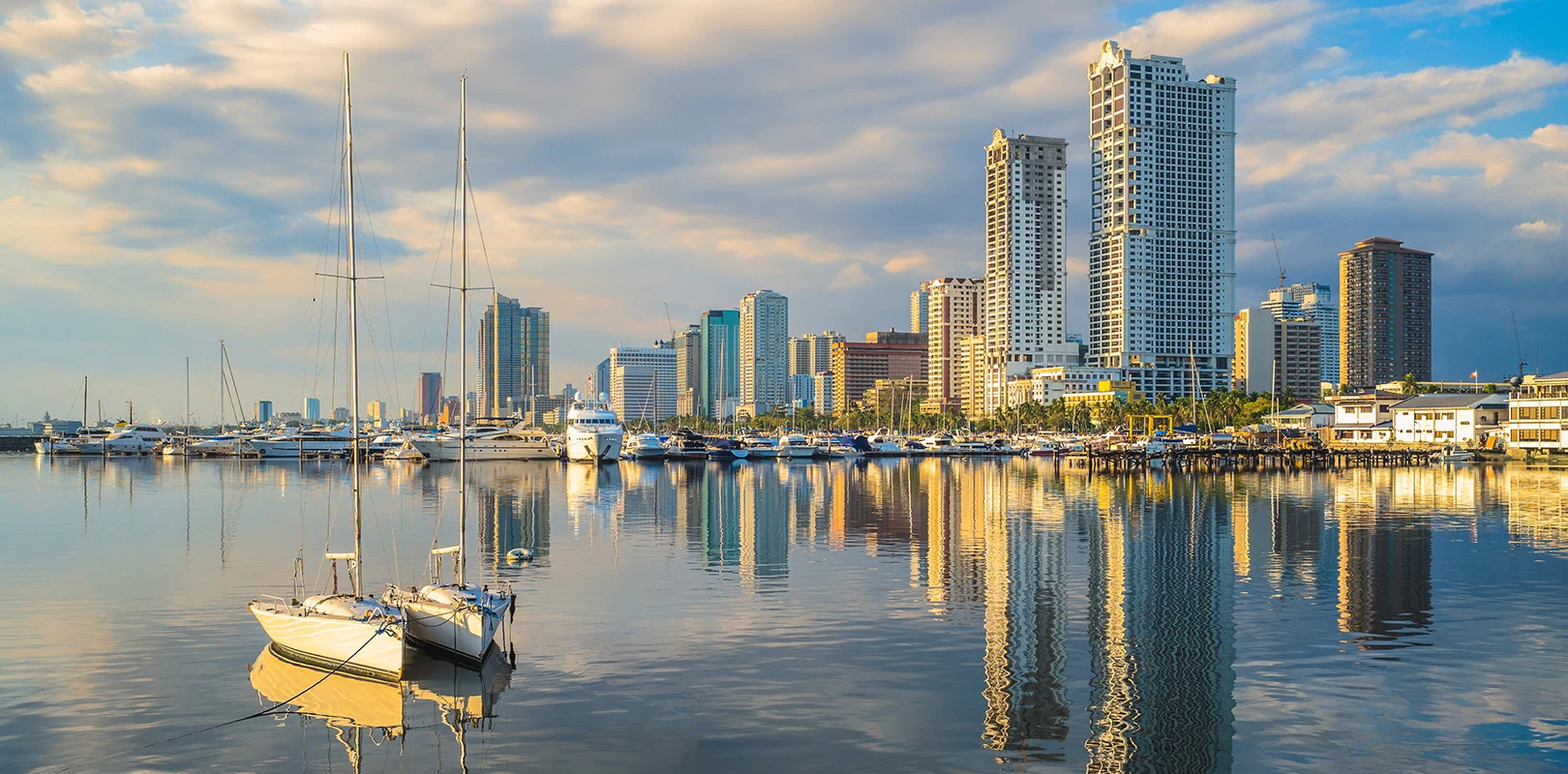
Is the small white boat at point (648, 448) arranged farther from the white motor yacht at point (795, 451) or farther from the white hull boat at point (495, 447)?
the white motor yacht at point (795, 451)

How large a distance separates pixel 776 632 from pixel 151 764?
18228mm

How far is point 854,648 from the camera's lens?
32750 mm

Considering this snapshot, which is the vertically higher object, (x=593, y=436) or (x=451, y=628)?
(x=593, y=436)

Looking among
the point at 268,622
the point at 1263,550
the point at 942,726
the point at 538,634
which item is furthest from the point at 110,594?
the point at 1263,550

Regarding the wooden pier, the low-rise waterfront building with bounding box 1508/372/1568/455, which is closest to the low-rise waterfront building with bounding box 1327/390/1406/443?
the wooden pier

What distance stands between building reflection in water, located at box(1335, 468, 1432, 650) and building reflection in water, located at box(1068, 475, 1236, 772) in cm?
448

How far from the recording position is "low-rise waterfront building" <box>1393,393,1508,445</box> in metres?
166

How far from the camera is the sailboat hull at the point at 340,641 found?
28562 millimetres

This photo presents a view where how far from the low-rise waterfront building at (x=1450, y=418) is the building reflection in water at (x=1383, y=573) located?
96.4 m

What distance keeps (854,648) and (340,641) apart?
1492cm

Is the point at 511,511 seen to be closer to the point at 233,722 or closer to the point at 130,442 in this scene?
the point at 233,722

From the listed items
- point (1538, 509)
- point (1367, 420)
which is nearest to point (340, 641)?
point (1538, 509)

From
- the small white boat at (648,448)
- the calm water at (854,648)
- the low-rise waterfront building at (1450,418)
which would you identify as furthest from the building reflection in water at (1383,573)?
the small white boat at (648,448)

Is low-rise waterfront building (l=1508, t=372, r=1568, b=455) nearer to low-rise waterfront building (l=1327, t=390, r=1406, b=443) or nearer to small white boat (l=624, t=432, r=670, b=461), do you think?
low-rise waterfront building (l=1327, t=390, r=1406, b=443)
